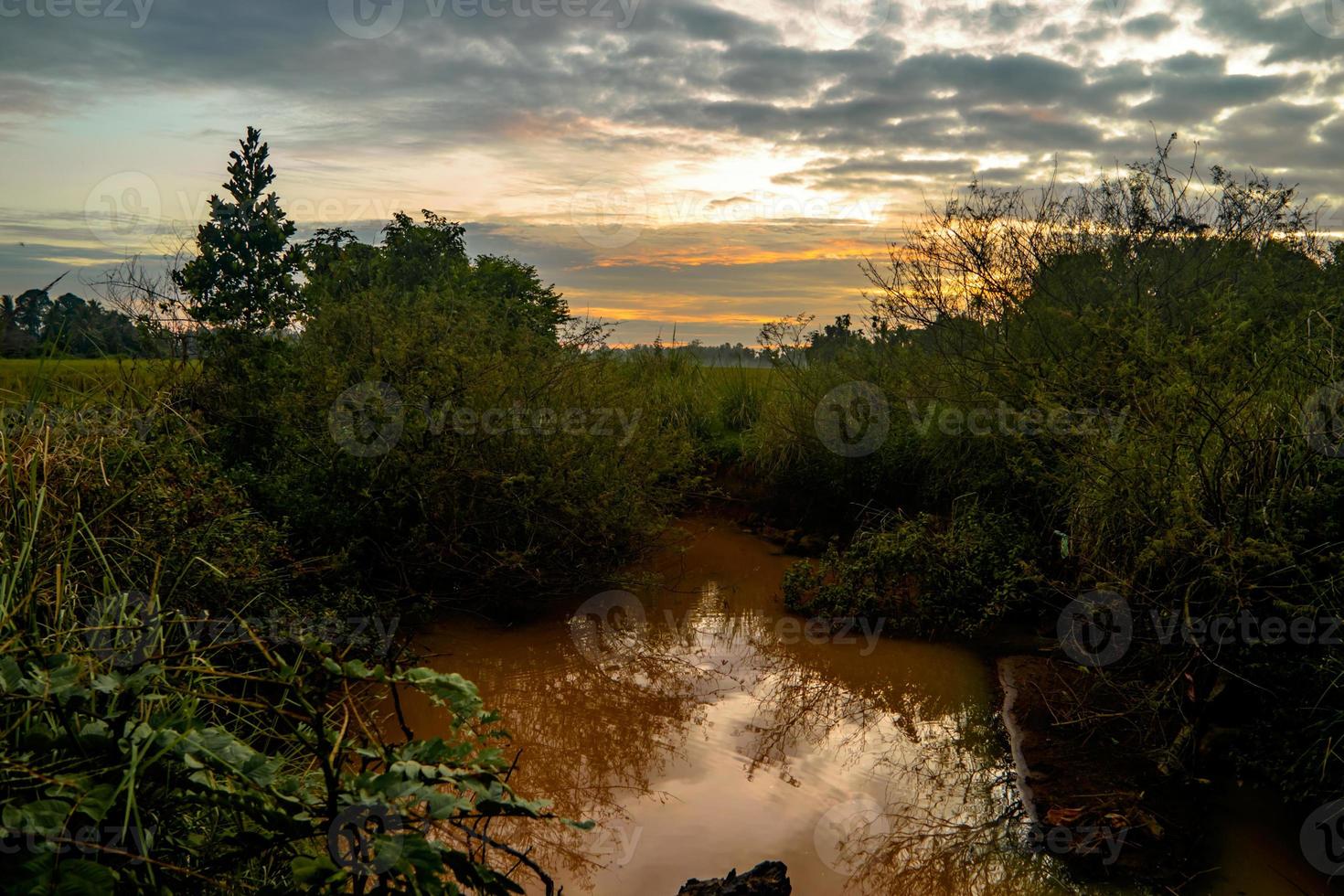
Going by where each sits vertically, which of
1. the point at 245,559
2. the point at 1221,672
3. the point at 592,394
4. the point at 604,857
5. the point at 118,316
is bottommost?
the point at 604,857

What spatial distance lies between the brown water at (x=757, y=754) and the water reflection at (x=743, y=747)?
0.01m

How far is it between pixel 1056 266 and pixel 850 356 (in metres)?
3.16

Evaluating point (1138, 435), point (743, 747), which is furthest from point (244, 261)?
point (1138, 435)

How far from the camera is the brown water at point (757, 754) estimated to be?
4.18m

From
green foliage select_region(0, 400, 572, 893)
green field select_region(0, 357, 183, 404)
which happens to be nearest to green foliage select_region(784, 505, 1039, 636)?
green foliage select_region(0, 400, 572, 893)

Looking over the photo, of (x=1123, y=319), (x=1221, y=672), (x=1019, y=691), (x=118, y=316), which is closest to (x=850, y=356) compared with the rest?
(x=1123, y=319)

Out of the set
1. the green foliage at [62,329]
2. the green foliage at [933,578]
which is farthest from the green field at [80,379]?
the green foliage at [933,578]

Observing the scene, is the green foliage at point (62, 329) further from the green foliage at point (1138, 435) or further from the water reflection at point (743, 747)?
the green foliage at point (1138, 435)

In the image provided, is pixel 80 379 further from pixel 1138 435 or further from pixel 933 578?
pixel 1138 435

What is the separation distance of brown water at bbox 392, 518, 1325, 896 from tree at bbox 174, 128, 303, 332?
10.9 feet

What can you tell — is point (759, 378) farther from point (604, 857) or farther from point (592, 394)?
point (604, 857)

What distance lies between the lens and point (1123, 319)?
25.3 feet

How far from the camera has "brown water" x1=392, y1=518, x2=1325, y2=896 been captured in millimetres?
4176

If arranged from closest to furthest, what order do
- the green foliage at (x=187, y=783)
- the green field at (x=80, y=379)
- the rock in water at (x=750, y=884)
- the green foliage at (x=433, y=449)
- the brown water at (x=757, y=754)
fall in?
the green foliage at (x=187, y=783), the rock in water at (x=750, y=884), the brown water at (x=757, y=754), the green field at (x=80, y=379), the green foliage at (x=433, y=449)
